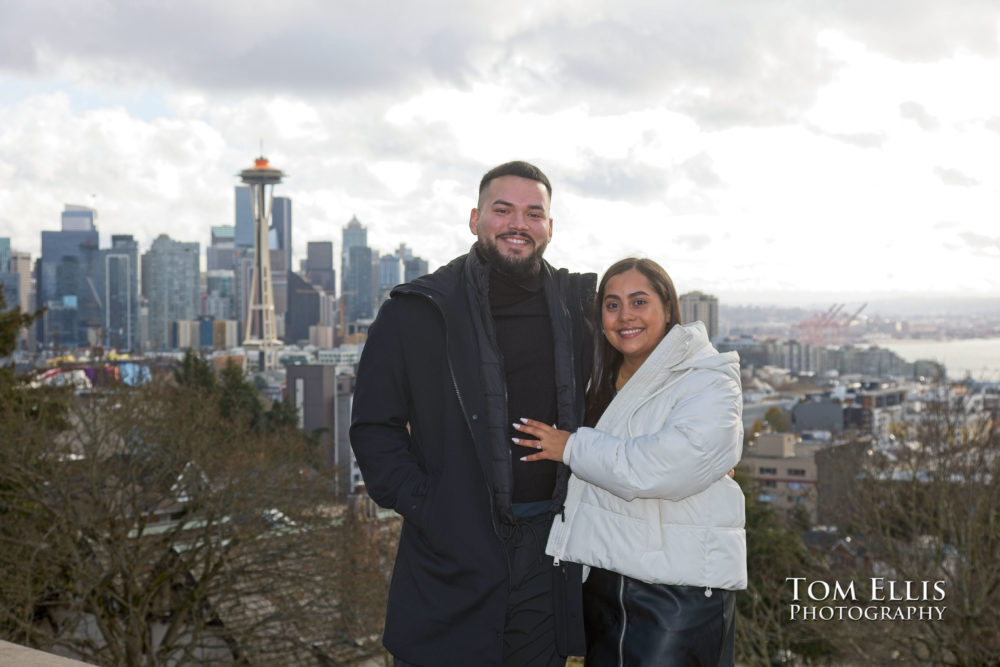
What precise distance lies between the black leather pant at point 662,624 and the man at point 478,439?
84 mm

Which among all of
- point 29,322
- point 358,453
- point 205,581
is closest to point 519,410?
point 358,453

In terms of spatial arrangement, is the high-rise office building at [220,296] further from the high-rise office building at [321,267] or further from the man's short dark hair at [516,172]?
the man's short dark hair at [516,172]

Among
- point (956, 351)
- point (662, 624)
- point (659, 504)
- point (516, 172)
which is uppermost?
point (516, 172)

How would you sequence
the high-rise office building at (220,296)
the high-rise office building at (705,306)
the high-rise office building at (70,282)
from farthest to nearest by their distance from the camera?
the high-rise office building at (220,296) → the high-rise office building at (70,282) → the high-rise office building at (705,306)

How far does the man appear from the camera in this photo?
2.22 metres

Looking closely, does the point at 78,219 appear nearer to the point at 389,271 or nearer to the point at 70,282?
the point at 70,282

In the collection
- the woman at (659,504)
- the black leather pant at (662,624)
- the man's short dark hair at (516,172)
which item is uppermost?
the man's short dark hair at (516,172)

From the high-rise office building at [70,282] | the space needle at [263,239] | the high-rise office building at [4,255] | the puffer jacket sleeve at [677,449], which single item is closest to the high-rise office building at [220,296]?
the high-rise office building at [70,282]

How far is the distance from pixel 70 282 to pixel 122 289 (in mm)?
8089

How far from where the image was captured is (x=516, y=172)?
242 cm

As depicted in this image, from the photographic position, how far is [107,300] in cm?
14925

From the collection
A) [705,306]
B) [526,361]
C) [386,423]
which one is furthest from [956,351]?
[386,423]

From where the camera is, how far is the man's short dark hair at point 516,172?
2424 millimetres

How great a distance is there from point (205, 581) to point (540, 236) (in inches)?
418
